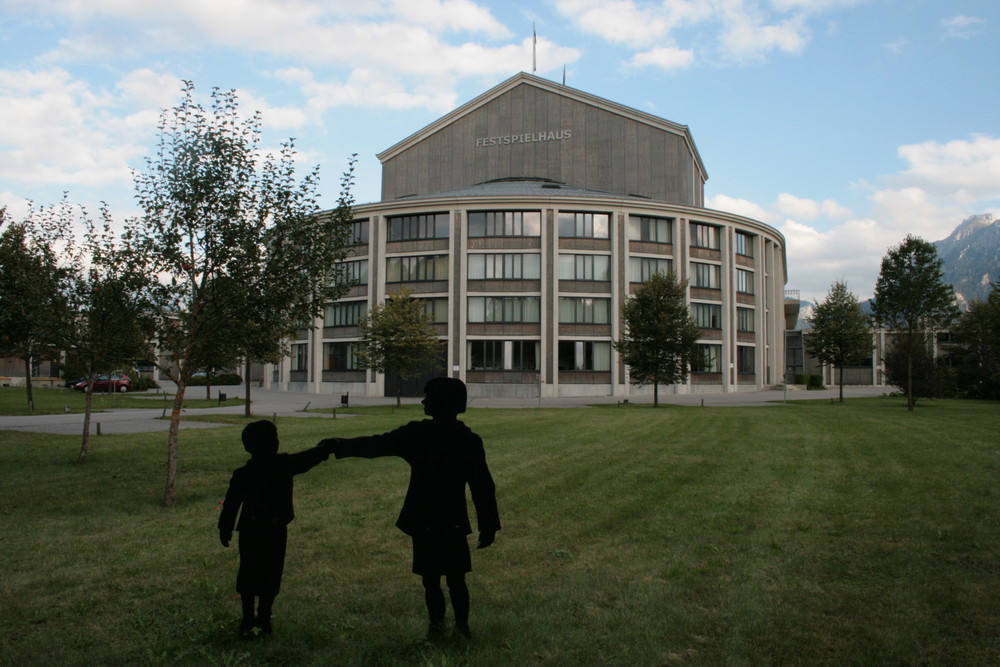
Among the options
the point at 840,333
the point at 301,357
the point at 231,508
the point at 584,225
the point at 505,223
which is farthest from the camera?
the point at 301,357

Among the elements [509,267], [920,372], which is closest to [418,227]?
[509,267]

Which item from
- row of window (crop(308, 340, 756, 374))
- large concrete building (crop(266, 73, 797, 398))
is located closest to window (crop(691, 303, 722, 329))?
large concrete building (crop(266, 73, 797, 398))

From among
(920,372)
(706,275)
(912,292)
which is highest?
(706,275)

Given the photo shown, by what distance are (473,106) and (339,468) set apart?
60.4 meters

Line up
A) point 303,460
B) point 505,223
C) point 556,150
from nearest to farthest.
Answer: point 303,460, point 505,223, point 556,150

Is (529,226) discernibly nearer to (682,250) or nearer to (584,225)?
(584,225)

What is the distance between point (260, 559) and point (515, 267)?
5036 centimetres

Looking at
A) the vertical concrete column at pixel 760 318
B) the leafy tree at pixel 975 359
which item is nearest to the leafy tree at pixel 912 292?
the leafy tree at pixel 975 359

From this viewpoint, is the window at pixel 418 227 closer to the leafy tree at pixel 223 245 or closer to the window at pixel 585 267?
the window at pixel 585 267

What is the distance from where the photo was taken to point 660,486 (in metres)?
11.3

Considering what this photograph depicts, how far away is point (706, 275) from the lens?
189 ft

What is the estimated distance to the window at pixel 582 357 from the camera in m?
54.3

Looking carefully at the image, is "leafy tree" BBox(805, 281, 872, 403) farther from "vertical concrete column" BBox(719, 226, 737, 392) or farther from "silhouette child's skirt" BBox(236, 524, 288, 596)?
"silhouette child's skirt" BBox(236, 524, 288, 596)

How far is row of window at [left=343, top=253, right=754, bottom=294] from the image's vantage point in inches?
2151
